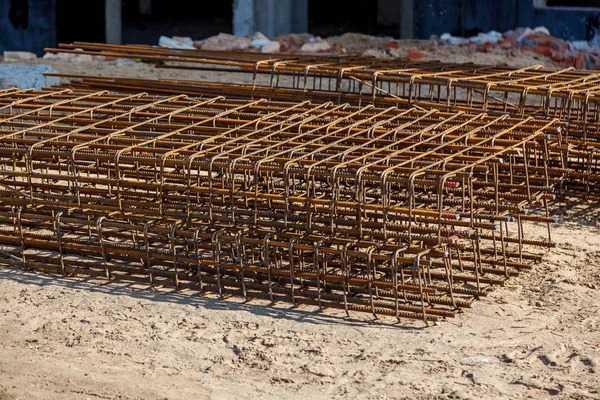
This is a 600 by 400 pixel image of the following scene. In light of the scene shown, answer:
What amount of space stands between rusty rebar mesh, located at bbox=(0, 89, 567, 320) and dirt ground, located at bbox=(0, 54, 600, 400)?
20 centimetres

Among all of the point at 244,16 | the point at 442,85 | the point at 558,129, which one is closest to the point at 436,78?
the point at 442,85

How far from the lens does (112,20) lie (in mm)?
16812

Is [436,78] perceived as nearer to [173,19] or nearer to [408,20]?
[408,20]

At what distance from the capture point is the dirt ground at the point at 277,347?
3.80 metres

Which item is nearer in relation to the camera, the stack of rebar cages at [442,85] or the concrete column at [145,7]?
the stack of rebar cages at [442,85]

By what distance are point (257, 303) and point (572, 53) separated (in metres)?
10.5

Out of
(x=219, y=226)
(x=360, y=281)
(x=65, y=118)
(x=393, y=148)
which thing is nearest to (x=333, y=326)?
(x=360, y=281)

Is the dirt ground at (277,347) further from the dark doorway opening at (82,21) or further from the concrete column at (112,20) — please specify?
the dark doorway opening at (82,21)

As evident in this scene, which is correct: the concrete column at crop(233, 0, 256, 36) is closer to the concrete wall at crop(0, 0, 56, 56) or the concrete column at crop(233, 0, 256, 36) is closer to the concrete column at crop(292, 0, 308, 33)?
the concrete column at crop(292, 0, 308, 33)

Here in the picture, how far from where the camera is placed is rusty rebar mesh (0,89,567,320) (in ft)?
15.3

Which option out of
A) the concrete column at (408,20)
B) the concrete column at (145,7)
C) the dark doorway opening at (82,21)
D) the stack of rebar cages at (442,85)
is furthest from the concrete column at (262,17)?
the stack of rebar cages at (442,85)

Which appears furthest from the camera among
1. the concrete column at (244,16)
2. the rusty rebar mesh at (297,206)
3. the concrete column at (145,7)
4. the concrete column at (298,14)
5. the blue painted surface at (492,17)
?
the concrete column at (145,7)

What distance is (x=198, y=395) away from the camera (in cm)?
371

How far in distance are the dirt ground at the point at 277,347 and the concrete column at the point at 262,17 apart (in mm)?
11676
